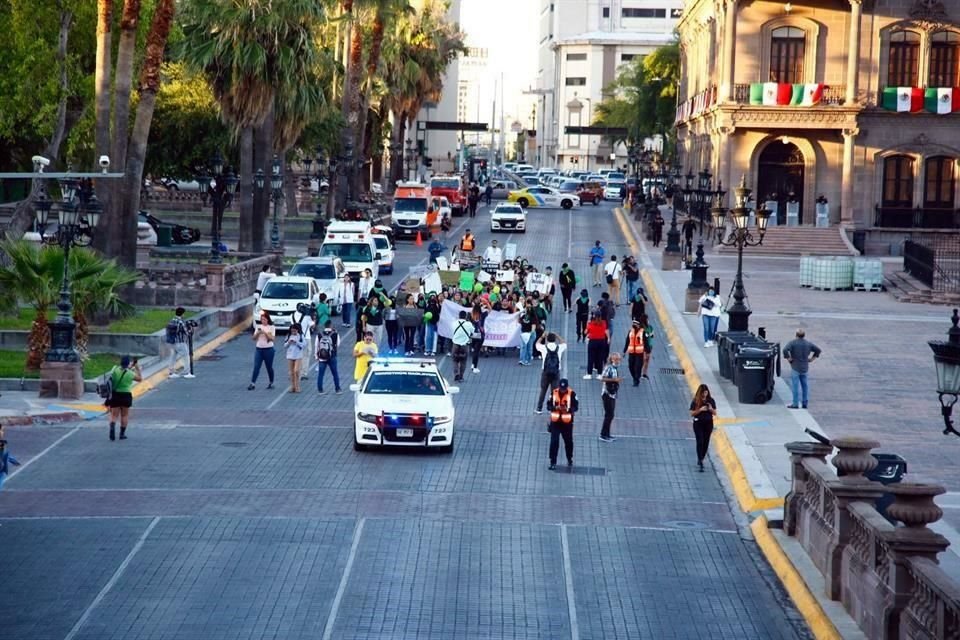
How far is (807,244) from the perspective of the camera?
6806cm

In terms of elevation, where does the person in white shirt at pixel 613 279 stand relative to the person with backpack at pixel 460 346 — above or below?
above

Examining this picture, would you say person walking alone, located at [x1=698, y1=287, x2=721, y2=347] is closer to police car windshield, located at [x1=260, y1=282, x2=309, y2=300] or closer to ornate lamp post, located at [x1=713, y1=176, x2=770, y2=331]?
ornate lamp post, located at [x1=713, y1=176, x2=770, y2=331]

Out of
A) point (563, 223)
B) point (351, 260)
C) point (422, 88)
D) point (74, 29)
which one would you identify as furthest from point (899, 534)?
point (422, 88)

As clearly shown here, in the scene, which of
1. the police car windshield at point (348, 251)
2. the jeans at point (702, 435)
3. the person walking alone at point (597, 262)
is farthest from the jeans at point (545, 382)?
the person walking alone at point (597, 262)

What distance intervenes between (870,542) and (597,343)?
18.1m

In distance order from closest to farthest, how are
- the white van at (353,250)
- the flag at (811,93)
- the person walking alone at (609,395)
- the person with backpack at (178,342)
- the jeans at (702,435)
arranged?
the jeans at (702,435) < the person walking alone at (609,395) < the person with backpack at (178,342) < the white van at (353,250) < the flag at (811,93)

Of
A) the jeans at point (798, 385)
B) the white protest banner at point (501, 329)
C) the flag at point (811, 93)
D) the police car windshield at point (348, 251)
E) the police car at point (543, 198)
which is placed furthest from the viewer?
the police car at point (543, 198)

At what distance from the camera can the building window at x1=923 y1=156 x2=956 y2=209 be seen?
234 feet

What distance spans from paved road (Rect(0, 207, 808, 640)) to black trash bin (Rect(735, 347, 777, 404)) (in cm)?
158

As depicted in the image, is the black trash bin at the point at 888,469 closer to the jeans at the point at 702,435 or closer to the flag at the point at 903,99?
the jeans at the point at 702,435

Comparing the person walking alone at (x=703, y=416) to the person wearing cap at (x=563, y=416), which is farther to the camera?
the person walking alone at (x=703, y=416)

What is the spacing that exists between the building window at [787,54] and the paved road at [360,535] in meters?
43.7

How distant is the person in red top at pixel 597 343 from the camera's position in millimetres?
33062

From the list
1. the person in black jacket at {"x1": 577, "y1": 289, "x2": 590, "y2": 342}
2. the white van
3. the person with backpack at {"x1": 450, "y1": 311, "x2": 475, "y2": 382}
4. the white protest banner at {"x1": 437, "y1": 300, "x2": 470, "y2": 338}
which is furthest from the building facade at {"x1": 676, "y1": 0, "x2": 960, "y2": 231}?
the person with backpack at {"x1": 450, "y1": 311, "x2": 475, "y2": 382}
